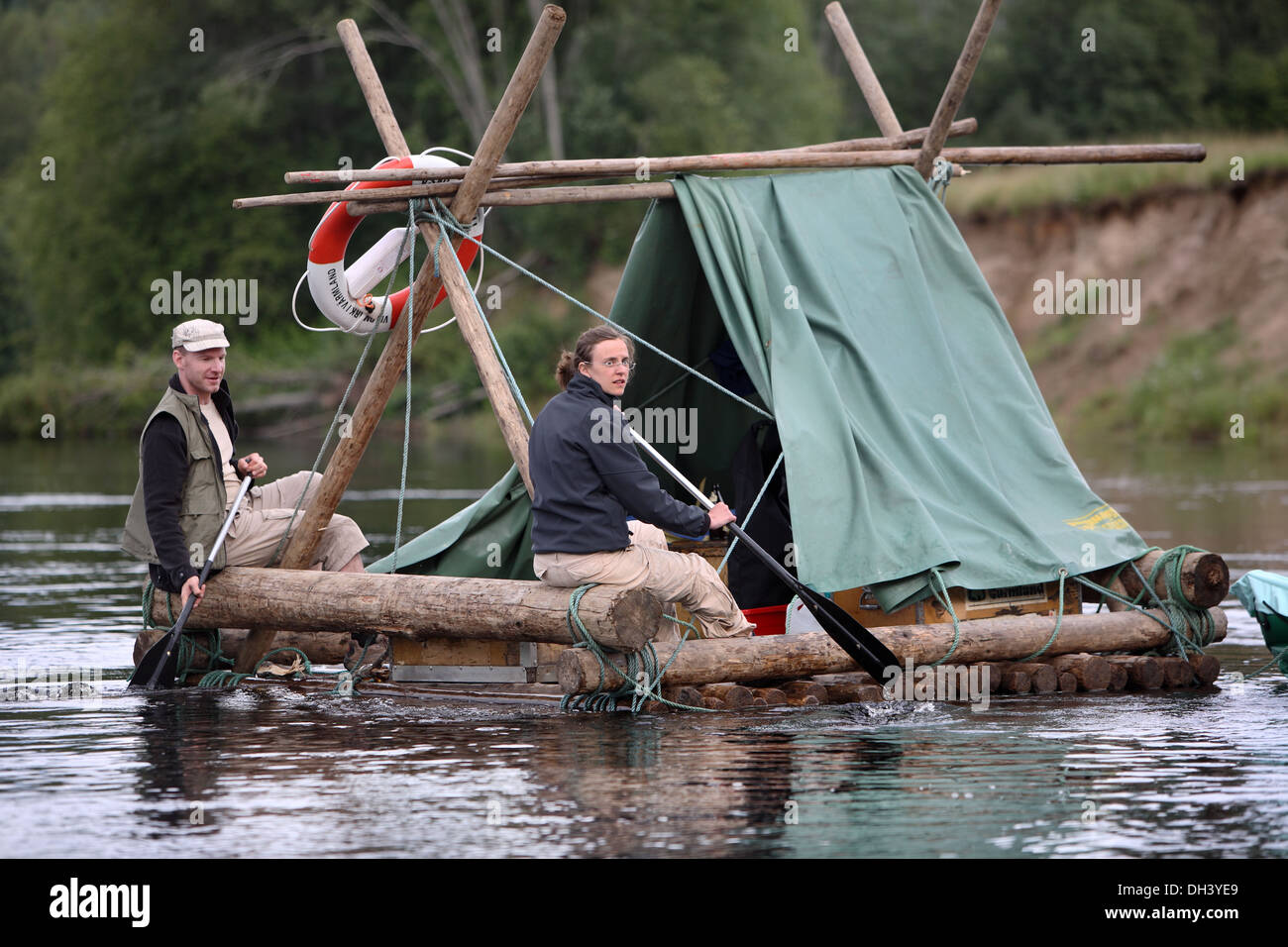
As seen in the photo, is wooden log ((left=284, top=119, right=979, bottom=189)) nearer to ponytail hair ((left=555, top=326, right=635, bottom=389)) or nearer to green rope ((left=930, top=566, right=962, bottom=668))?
ponytail hair ((left=555, top=326, right=635, bottom=389))

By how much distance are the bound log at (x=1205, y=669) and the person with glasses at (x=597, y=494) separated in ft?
9.23

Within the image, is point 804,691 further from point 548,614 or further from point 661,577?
point 548,614

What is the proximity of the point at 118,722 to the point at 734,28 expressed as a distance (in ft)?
123

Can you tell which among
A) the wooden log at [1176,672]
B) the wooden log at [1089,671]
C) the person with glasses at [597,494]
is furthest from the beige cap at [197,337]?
the wooden log at [1176,672]

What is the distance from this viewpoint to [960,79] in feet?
34.7

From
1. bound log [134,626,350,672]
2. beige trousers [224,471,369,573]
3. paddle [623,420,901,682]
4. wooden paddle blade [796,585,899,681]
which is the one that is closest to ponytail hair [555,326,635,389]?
paddle [623,420,901,682]

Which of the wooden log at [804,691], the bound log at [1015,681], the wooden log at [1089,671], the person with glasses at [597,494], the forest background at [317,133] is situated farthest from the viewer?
the forest background at [317,133]

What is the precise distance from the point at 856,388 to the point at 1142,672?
206 centimetres

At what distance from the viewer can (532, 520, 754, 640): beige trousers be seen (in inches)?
346

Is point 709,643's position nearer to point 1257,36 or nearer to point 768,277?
point 768,277

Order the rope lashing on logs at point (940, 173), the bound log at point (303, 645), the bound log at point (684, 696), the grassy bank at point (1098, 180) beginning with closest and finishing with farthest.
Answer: the bound log at point (684, 696) → the bound log at point (303, 645) → the rope lashing on logs at point (940, 173) → the grassy bank at point (1098, 180)

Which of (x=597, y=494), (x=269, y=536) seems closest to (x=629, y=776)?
(x=597, y=494)

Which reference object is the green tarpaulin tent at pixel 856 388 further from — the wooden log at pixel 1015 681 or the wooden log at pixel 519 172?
the wooden log at pixel 1015 681

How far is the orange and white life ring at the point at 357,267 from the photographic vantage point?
33.1 ft
